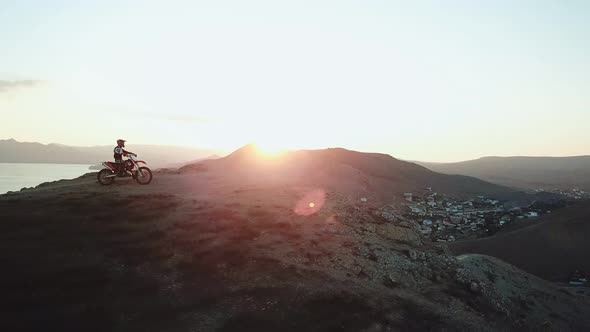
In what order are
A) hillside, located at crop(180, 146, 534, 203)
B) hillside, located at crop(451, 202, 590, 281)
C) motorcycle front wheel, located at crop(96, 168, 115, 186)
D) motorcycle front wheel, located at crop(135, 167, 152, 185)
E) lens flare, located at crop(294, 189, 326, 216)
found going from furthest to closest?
hillside, located at crop(180, 146, 534, 203)
hillside, located at crop(451, 202, 590, 281)
motorcycle front wheel, located at crop(135, 167, 152, 185)
motorcycle front wheel, located at crop(96, 168, 115, 186)
lens flare, located at crop(294, 189, 326, 216)

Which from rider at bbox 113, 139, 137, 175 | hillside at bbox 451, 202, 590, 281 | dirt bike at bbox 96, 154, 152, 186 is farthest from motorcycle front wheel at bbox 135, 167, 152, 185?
hillside at bbox 451, 202, 590, 281

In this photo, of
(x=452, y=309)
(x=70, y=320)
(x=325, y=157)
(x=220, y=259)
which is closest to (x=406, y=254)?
(x=452, y=309)

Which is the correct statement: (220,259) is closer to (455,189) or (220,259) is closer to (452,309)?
(452,309)

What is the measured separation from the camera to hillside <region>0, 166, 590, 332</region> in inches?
358

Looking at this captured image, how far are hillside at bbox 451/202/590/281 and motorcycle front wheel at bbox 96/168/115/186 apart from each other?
784 inches

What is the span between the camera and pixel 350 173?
4547 cm

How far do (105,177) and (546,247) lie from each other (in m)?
26.2

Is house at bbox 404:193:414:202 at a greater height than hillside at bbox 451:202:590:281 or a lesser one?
greater

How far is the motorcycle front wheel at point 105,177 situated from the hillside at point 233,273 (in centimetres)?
69

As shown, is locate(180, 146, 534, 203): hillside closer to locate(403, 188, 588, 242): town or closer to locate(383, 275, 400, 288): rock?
locate(403, 188, 588, 242): town

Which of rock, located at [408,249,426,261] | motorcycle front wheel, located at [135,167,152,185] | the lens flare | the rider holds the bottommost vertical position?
rock, located at [408,249,426,261]

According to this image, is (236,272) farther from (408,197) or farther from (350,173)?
(408,197)

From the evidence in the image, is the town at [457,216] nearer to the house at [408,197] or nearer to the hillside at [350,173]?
the house at [408,197]

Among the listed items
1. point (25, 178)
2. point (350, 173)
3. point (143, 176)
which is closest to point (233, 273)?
point (143, 176)
